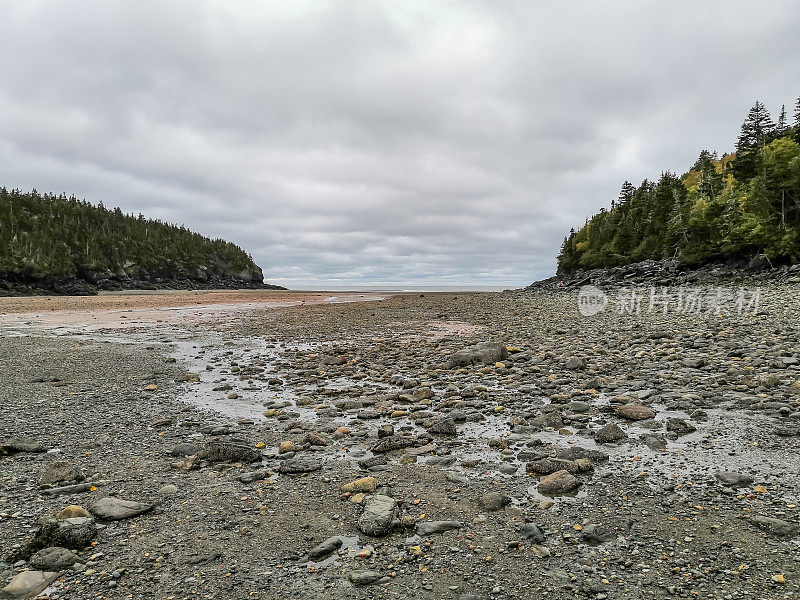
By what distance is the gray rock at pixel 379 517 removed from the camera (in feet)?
14.0

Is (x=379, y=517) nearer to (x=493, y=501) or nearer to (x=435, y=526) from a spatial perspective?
(x=435, y=526)

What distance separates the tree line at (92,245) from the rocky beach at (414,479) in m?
98.5

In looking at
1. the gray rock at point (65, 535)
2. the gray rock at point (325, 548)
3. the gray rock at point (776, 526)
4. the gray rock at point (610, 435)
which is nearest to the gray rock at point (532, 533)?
the gray rock at point (325, 548)

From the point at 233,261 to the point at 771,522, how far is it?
180m

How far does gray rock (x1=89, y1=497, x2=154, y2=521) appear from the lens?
177 inches

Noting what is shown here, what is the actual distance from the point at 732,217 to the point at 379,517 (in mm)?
59318

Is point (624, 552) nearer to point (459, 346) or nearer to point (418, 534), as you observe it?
point (418, 534)

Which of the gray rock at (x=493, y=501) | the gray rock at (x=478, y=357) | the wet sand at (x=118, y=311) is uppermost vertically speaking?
the wet sand at (x=118, y=311)

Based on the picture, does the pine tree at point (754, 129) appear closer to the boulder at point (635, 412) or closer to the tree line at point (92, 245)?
the boulder at point (635, 412)

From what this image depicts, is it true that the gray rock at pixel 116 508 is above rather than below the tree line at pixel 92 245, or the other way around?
below

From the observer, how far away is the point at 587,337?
16.0 m

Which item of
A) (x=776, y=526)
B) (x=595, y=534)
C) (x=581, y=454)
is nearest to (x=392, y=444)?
(x=581, y=454)

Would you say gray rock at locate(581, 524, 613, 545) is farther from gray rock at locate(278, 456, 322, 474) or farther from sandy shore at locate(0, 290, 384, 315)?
sandy shore at locate(0, 290, 384, 315)

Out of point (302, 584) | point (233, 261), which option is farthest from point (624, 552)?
point (233, 261)
